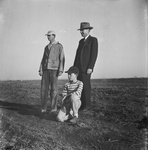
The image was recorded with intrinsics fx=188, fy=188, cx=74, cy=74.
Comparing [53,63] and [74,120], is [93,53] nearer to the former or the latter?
[53,63]

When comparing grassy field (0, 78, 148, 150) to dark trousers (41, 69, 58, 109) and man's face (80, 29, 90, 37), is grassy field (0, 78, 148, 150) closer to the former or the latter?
dark trousers (41, 69, 58, 109)

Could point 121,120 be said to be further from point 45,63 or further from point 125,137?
point 45,63

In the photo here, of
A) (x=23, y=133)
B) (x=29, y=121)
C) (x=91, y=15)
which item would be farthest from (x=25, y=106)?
(x=91, y=15)

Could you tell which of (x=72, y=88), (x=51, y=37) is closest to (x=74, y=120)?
(x=72, y=88)

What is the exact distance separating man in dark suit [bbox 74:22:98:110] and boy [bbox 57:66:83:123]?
21.1 inches

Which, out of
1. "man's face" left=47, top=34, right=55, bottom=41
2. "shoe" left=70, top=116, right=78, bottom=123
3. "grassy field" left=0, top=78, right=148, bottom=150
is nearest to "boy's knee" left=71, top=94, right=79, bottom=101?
"shoe" left=70, top=116, right=78, bottom=123

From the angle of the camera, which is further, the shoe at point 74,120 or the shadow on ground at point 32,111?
the shadow on ground at point 32,111

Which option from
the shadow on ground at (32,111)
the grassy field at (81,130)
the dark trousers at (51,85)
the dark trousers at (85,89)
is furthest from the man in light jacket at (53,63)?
the dark trousers at (85,89)

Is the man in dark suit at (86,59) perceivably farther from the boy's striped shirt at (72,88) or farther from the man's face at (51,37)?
the man's face at (51,37)

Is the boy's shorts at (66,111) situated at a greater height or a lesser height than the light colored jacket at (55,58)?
lesser

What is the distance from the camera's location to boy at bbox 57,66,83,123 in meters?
3.83

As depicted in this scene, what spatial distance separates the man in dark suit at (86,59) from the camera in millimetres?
4500

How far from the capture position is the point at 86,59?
15.1 feet

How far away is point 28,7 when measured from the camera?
16.3 feet
